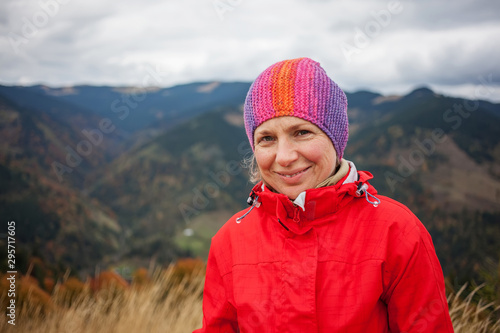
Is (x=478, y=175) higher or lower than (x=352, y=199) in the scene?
lower

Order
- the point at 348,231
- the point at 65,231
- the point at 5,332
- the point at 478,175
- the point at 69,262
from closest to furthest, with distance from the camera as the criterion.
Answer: the point at 348,231 < the point at 5,332 < the point at 69,262 < the point at 65,231 < the point at 478,175

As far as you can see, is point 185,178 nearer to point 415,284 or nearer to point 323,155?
point 323,155

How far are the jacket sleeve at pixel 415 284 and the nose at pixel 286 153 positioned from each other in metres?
0.55

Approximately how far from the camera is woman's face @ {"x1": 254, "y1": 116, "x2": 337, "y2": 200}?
167 centimetres

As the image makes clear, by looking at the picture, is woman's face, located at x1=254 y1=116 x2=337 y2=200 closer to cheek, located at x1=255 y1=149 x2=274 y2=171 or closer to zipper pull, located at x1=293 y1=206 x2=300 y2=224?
cheek, located at x1=255 y1=149 x2=274 y2=171

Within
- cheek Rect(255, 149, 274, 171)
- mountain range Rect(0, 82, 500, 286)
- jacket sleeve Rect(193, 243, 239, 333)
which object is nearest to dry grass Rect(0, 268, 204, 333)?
jacket sleeve Rect(193, 243, 239, 333)

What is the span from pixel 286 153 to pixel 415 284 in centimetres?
75

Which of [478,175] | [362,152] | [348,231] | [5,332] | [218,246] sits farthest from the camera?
[362,152]

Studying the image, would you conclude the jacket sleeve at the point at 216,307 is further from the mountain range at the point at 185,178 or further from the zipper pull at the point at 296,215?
the mountain range at the point at 185,178

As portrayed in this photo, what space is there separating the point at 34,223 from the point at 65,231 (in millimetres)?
5393

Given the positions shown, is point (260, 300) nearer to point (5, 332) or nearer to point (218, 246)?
point (218, 246)

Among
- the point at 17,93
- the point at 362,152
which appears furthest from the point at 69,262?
the point at 17,93

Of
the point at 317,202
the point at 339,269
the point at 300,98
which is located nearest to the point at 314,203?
the point at 317,202

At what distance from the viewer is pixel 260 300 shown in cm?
157
